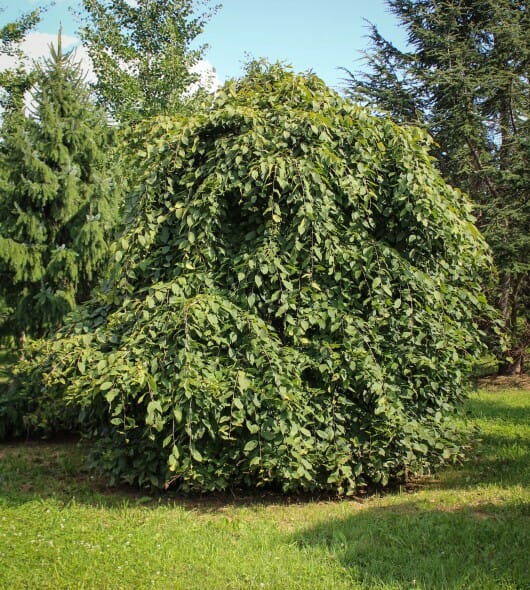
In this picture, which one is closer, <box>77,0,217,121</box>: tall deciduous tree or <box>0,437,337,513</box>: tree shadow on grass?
<box>0,437,337,513</box>: tree shadow on grass

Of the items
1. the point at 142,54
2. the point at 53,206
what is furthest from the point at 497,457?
the point at 142,54

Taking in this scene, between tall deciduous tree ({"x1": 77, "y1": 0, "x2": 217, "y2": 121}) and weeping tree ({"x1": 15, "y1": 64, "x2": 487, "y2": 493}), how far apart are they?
10.1 metres

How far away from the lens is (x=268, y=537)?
360cm

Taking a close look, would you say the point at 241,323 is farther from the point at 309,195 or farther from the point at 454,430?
the point at 454,430

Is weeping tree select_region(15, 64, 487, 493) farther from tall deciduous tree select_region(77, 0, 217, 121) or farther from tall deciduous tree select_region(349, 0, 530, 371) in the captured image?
tall deciduous tree select_region(77, 0, 217, 121)

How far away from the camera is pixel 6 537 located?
143 inches

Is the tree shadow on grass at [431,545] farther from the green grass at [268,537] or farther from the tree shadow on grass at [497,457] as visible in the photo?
the tree shadow on grass at [497,457]

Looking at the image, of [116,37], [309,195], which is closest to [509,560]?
→ [309,195]

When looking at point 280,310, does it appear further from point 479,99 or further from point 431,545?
point 479,99

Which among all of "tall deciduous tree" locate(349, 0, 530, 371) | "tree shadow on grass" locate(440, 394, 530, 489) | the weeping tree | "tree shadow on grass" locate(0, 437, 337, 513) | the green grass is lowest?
"tree shadow on grass" locate(0, 437, 337, 513)

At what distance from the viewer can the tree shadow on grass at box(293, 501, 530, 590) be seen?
303cm

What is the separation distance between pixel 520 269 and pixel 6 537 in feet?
28.6

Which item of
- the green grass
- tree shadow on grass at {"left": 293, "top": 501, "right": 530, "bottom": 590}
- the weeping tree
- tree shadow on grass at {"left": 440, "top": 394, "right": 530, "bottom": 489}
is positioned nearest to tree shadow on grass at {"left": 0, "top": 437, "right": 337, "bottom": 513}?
the green grass

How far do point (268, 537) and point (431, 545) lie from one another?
39.1 inches
